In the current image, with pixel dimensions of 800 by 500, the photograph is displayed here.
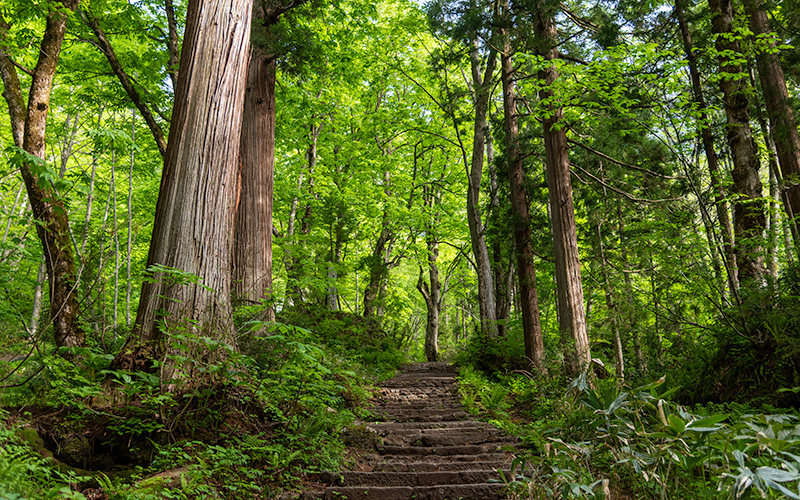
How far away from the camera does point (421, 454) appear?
16.8 ft

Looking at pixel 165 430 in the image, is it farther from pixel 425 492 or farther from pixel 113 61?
pixel 113 61

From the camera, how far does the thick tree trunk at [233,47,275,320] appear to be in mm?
6805

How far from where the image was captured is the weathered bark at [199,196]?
4016mm

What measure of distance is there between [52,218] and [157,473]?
449 centimetres

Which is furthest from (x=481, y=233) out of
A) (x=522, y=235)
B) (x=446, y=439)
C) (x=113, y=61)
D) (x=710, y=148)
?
(x=113, y=61)

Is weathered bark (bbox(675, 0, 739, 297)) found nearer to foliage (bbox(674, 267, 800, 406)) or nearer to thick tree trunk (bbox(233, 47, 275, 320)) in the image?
foliage (bbox(674, 267, 800, 406))

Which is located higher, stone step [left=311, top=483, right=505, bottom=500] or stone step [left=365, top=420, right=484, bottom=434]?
stone step [left=365, top=420, right=484, bottom=434]

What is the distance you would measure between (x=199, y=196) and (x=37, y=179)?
2805 millimetres

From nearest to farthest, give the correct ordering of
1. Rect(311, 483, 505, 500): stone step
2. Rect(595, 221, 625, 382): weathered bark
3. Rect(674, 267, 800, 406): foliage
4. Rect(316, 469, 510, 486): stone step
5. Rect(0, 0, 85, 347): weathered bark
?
Rect(311, 483, 505, 500): stone step
Rect(316, 469, 510, 486): stone step
Rect(674, 267, 800, 406): foliage
Rect(0, 0, 85, 347): weathered bark
Rect(595, 221, 625, 382): weathered bark

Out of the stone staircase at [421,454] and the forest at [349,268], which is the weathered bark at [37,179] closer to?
the forest at [349,268]

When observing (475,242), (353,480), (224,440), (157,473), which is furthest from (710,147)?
(157,473)

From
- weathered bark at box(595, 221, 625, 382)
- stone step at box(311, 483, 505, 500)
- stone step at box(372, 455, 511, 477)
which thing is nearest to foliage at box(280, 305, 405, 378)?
weathered bark at box(595, 221, 625, 382)

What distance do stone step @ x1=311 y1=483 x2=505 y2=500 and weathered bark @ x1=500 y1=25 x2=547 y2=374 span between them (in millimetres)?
5658

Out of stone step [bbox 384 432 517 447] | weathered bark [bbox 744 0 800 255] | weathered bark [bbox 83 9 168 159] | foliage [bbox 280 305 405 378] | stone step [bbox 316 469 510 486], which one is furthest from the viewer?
foliage [bbox 280 305 405 378]
